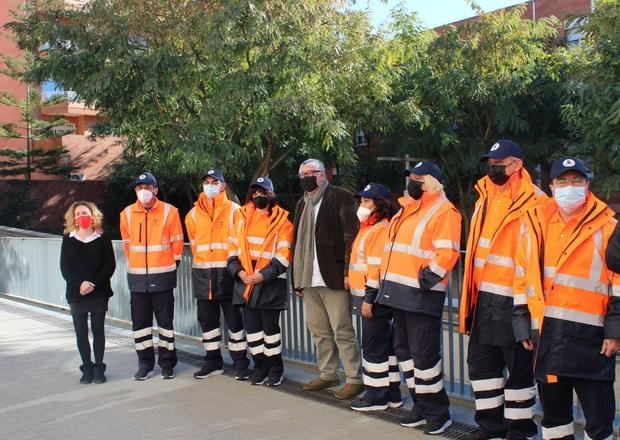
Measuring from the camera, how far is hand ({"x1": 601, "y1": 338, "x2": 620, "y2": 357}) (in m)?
3.63

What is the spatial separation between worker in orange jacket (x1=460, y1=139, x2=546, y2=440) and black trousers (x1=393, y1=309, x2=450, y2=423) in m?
0.38

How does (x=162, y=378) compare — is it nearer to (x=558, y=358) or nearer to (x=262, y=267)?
(x=262, y=267)

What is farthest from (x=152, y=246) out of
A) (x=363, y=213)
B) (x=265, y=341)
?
(x=363, y=213)

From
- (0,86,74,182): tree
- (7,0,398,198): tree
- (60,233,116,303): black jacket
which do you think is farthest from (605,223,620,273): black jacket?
(0,86,74,182): tree

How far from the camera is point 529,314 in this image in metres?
4.07

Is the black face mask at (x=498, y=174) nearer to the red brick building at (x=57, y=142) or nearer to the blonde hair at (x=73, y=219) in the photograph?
the blonde hair at (x=73, y=219)

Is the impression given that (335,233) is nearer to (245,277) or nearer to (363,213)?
(363,213)

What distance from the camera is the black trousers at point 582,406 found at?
379 cm

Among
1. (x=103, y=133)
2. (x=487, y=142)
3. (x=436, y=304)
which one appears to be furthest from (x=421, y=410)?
(x=103, y=133)

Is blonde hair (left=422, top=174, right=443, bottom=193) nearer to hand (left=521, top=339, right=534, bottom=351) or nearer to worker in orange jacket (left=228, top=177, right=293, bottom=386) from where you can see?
hand (left=521, top=339, right=534, bottom=351)

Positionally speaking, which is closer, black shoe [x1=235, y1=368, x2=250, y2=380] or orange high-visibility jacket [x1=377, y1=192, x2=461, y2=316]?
orange high-visibility jacket [x1=377, y1=192, x2=461, y2=316]

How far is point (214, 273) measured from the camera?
678cm

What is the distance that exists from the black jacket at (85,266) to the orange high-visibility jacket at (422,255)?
3.14 m

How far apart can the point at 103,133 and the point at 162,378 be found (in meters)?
20.1
